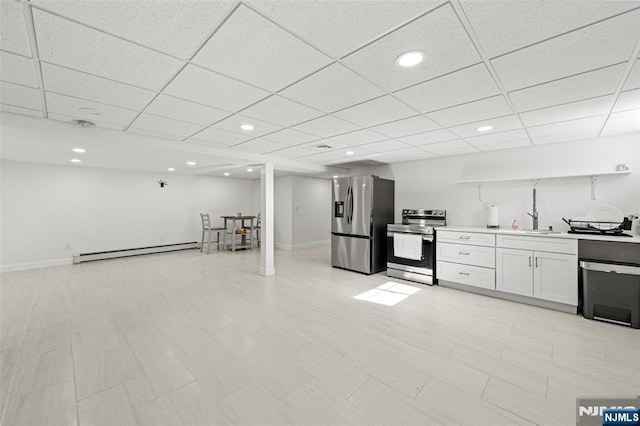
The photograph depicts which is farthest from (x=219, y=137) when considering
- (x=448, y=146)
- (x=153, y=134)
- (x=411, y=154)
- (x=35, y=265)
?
(x=35, y=265)

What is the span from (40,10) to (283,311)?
10.0 feet

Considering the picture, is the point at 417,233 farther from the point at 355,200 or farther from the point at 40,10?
the point at 40,10

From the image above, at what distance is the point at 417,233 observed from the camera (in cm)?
445

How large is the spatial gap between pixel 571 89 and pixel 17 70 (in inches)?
165

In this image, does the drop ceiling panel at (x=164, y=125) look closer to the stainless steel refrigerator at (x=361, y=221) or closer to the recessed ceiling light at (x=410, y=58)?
the recessed ceiling light at (x=410, y=58)

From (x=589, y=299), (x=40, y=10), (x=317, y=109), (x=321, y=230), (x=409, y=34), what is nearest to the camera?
(x=40, y=10)

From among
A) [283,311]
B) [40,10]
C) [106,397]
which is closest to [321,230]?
[283,311]

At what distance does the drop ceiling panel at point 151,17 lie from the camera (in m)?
1.24

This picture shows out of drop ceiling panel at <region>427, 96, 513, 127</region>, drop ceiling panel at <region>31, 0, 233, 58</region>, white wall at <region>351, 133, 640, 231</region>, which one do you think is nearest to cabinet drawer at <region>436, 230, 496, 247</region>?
white wall at <region>351, 133, 640, 231</region>

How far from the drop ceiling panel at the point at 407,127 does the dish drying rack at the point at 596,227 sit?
7.48 feet

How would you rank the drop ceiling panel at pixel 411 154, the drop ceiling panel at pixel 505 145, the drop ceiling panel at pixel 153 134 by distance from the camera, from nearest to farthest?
the drop ceiling panel at pixel 153 134 → the drop ceiling panel at pixel 505 145 → the drop ceiling panel at pixel 411 154

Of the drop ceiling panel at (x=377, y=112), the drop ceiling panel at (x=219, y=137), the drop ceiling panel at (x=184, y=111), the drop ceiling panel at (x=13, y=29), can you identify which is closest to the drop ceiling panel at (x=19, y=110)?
the drop ceiling panel at (x=184, y=111)

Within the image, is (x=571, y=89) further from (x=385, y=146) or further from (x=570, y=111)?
(x=385, y=146)

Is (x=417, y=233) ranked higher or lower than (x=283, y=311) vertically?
higher
